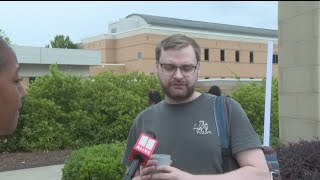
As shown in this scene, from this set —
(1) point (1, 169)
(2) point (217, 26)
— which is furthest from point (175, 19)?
(1) point (1, 169)

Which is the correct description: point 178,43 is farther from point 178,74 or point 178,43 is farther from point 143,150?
point 143,150

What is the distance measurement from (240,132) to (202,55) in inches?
2405

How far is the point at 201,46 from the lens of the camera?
6431cm

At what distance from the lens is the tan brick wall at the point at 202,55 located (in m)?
62.6

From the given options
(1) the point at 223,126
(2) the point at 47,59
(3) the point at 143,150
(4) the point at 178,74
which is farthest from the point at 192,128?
(2) the point at 47,59

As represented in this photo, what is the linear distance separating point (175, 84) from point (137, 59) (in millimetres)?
61439

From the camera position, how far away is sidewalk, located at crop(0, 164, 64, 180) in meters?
9.10

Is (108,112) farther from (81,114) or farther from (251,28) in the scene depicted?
(251,28)

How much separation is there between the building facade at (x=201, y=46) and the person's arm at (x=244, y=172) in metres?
58.5

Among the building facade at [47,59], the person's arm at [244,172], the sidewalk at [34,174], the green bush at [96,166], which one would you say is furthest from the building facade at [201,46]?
the person's arm at [244,172]

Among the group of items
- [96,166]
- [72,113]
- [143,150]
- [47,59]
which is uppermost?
[47,59]

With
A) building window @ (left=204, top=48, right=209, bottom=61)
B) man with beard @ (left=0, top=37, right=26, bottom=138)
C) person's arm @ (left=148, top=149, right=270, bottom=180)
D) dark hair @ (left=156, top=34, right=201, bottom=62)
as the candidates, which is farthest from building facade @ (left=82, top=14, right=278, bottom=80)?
man with beard @ (left=0, top=37, right=26, bottom=138)

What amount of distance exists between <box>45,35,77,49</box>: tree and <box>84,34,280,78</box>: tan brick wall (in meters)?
6.73

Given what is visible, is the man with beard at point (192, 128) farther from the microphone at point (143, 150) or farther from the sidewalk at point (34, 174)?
the sidewalk at point (34, 174)
